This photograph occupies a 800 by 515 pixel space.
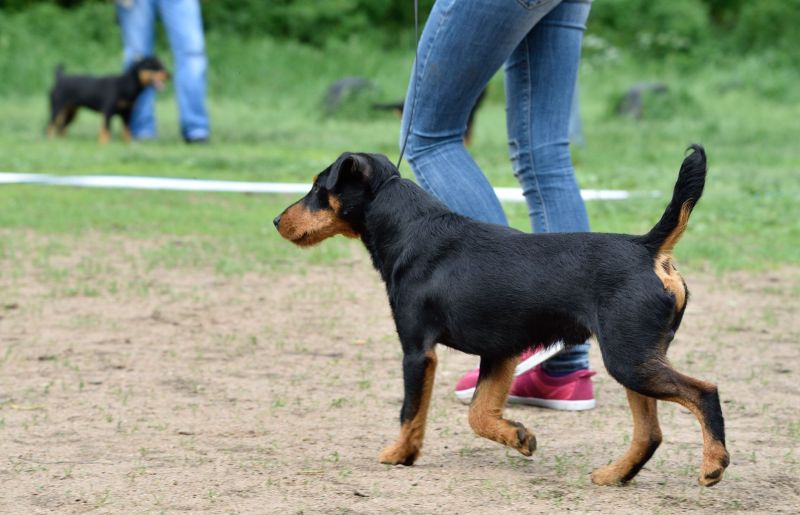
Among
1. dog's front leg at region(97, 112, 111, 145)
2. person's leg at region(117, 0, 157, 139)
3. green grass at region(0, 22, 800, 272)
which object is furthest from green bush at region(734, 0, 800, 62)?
dog's front leg at region(97, 112, 111, 145)

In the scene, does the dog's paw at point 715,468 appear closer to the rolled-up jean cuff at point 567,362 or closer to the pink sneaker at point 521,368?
the pink sneaker at point 521,368

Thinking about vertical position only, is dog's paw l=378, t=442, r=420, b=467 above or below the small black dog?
below

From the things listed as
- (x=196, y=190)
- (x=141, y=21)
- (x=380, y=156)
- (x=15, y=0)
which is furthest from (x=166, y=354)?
(x=15, y=0)

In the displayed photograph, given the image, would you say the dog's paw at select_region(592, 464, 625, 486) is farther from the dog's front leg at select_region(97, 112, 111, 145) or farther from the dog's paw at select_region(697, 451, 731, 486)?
the dog's front leg at select_region(97, 112, 111, 145)

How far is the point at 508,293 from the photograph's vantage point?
3.47 metres

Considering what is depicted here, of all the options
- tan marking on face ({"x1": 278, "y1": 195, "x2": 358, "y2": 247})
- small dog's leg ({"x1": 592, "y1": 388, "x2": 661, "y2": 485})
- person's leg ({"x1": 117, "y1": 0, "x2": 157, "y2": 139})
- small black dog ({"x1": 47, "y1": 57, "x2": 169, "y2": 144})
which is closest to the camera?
small dog's leg ({"x1": 592, "y1": 388, "x2": 661, "y2": 485})

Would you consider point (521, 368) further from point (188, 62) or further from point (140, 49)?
point (140, 49)

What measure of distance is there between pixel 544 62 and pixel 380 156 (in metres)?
0.79

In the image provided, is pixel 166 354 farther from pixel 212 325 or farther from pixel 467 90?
pixel 467 90

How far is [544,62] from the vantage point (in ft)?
14.1

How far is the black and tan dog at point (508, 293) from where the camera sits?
325 cm

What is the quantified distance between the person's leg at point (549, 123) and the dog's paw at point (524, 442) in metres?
0.77

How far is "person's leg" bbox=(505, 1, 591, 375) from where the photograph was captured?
4293 mm

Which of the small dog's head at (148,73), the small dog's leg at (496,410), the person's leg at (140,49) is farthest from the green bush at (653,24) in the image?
the small dog's leg at (496,410)
